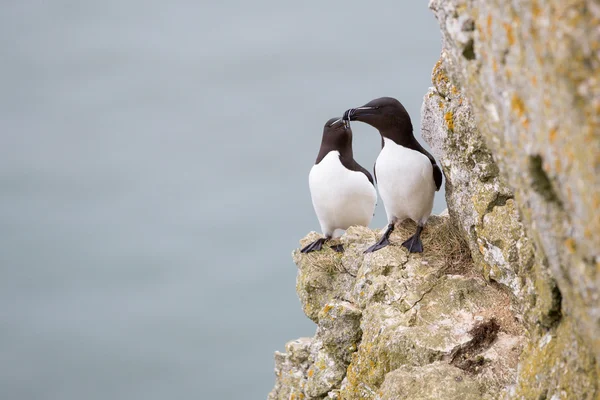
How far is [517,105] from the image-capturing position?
329 centimetres

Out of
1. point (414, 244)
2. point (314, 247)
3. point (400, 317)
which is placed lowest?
point (400, 317)

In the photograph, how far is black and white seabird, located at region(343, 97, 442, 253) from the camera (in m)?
7.62

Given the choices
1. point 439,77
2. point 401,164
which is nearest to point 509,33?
point 439,77

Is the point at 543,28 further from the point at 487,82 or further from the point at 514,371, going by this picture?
the point at 514,371

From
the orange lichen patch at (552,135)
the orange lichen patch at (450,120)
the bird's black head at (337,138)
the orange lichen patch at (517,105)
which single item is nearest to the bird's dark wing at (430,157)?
the orange lichen patch at (450,120)

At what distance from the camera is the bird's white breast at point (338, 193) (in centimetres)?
970

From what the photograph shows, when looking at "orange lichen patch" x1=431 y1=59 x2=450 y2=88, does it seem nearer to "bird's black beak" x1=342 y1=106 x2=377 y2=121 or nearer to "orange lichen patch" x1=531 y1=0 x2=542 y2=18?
"bird's black beak" x1=342 y1=106 x2=377 y2=121

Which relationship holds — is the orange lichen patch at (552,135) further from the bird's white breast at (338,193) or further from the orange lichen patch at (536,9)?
the bird's white breast at (338,193)

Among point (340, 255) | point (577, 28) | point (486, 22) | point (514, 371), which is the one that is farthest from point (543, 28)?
point (340, 255)

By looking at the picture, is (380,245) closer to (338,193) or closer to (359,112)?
(359,112)

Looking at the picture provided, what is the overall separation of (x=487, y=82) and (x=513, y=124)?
36 centimetres

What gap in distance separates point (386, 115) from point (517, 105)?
435 cm

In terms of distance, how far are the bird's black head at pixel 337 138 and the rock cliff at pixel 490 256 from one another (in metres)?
1.32

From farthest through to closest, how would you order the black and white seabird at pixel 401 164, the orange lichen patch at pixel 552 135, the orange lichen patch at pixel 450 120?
the black and white seabird at pixel 401 164 → the orange lichen patch at pixel 450 120 → the orange lichen patch at pixel 552 135
